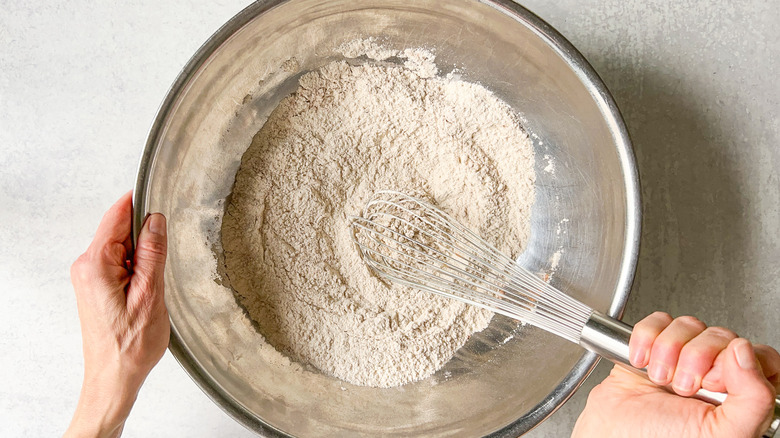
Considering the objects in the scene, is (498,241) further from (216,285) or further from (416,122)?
(216,285)

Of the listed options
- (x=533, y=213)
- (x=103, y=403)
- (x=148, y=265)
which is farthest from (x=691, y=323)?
(x=103, y=403)

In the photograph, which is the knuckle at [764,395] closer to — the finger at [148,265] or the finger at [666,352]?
the finger at [666,352]

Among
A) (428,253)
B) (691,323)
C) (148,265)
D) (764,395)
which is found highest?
(428,253)

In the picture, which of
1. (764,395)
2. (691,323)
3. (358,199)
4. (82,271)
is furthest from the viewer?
(358,199)

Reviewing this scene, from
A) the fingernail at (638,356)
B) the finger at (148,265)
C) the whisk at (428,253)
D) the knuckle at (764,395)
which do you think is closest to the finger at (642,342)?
the fingernail at (638,356)

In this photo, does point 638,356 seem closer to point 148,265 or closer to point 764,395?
point 764,395

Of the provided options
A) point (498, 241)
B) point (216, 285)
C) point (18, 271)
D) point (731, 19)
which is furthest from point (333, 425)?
point (731, 19)
